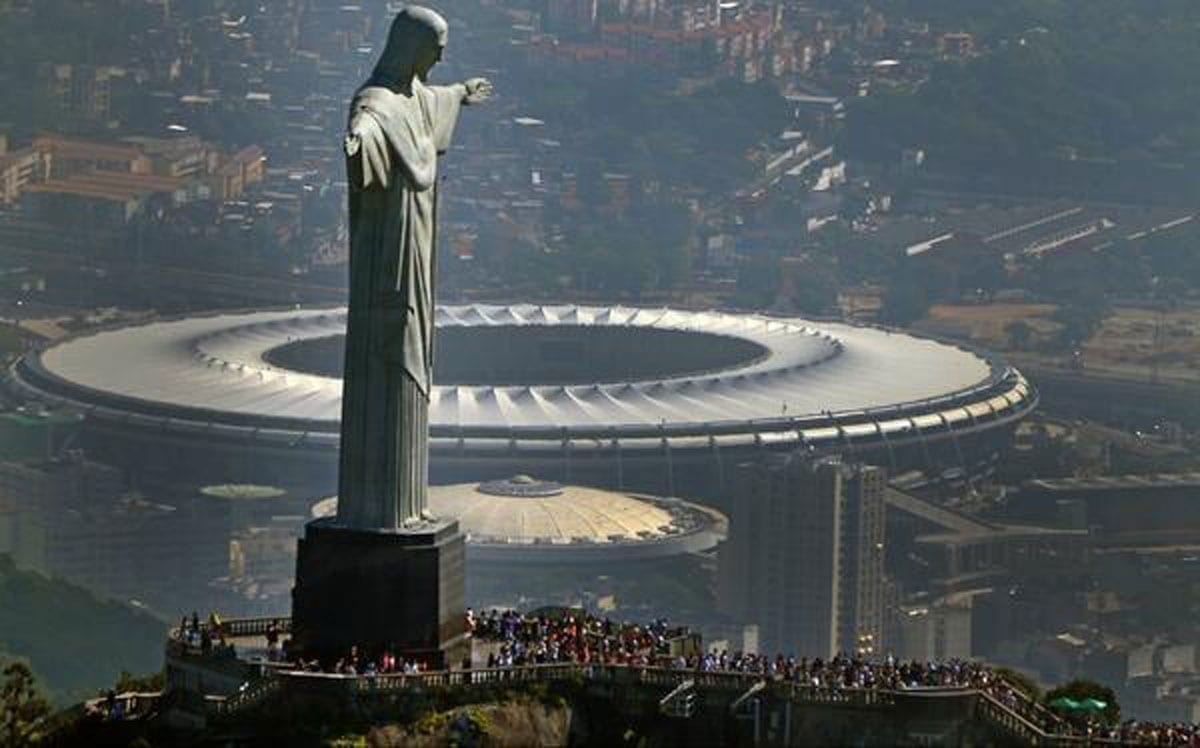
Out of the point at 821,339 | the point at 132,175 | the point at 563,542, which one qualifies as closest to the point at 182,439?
the point at 563,542

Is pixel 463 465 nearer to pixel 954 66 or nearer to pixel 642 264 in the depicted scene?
pixel 642 264

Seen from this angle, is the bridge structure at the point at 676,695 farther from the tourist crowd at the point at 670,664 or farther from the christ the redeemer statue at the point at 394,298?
the christ the redeemer statue at the point at 394,298

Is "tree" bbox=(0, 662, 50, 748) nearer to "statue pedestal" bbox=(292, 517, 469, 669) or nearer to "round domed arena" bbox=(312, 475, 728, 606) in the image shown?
"statue pedestal" bbox=(292, 517, 469, 669)

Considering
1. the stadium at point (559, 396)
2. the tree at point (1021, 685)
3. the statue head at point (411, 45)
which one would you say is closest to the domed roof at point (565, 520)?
the stadium at point (559, 396)

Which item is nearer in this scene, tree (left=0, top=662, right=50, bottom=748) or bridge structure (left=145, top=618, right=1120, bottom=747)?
bridge structure (left=145, top=618, right=1120, bottom=747)

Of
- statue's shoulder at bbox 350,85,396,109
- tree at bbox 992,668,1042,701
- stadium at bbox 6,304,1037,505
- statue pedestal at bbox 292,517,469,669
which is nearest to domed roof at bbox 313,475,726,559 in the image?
stadium at bbox 6,304,1037,505

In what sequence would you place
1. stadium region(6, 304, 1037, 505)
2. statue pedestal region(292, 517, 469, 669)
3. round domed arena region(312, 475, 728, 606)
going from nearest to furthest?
statue pedestal region(292, 517, 469, 669), round domed arena region(312, 475, 728, 606), stadium region(6, 304, 1037, 505)

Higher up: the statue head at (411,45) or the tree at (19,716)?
the statue head at (411,45)
